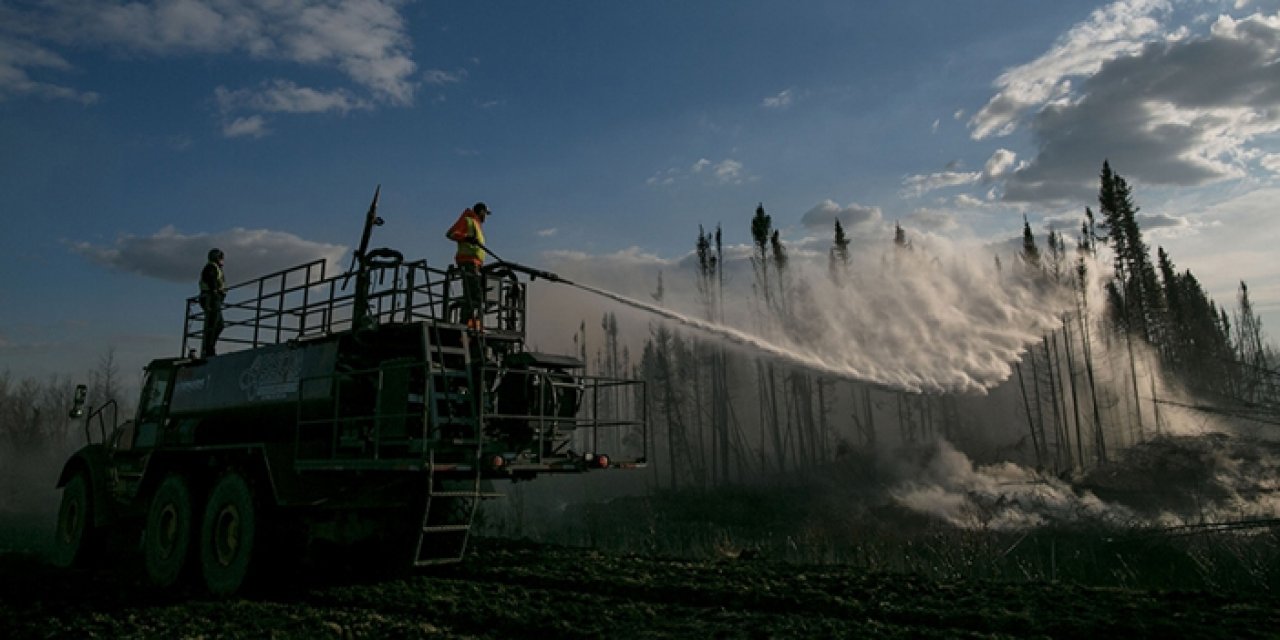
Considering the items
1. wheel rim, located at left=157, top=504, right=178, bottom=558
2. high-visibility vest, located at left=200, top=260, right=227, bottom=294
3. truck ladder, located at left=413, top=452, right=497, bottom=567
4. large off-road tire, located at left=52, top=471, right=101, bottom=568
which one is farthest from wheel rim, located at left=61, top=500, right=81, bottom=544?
truck ladder, located at left=413, top=452, right=497, bottom=567

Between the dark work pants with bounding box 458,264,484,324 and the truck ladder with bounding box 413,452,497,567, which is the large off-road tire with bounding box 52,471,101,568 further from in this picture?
the dark work pants with bounding box 458,264,484,324

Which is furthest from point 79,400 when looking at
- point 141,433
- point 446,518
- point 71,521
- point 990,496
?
point 990,496

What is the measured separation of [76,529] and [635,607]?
11.5 metres

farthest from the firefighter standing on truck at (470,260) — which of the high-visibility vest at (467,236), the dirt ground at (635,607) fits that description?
the dirt ground at (635,607)

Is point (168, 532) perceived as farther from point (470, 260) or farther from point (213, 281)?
point (470, 260)

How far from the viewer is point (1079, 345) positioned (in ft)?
192

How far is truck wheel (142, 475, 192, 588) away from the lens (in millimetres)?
11453

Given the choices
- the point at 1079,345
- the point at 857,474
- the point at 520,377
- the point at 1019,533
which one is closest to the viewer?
the point at 520,377

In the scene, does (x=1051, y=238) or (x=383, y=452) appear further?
(x=1051, y=238)

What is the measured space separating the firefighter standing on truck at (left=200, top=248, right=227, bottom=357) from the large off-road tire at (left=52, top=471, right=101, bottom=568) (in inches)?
131

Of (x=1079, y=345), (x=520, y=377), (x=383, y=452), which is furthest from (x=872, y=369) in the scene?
(x=1079, y=345)

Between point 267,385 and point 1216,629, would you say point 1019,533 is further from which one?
point 267,385

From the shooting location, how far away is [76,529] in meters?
13.9

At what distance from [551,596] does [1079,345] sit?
2362 inches
